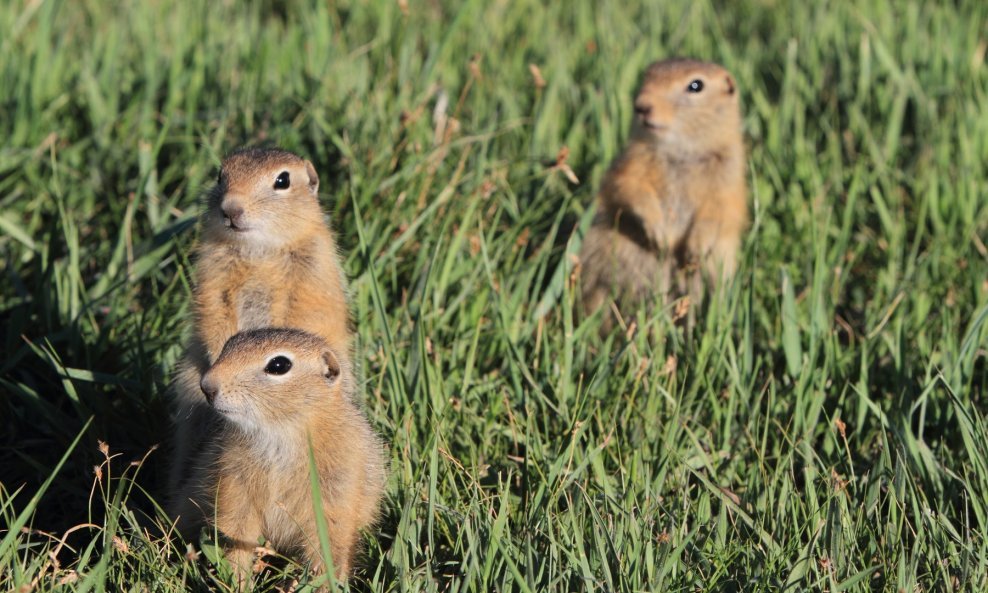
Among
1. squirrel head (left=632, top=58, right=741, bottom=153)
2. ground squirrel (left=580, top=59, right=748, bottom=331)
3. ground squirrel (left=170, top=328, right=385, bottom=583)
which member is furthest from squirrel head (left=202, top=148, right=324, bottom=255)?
squirrel head (left=632, top=58, right=741, bottom=153)

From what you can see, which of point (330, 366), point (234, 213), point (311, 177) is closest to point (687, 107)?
point (311, 177)

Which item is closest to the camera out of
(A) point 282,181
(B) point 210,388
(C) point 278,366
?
(B) point 210,388

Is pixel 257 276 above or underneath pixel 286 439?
above

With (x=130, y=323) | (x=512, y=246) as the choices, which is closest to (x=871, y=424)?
(x=512, y=246)

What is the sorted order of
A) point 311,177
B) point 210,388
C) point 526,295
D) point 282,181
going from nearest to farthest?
point 210,388, point 282,181, point 311,177, point 526,295

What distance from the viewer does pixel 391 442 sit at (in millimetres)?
4309

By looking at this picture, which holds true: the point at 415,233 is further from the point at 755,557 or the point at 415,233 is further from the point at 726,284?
the point at 755,557

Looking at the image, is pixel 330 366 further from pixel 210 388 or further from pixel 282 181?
pixel 282 181

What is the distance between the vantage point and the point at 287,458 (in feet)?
12.3

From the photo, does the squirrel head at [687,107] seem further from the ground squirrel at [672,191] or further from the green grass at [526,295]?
the green grass at [526,295]

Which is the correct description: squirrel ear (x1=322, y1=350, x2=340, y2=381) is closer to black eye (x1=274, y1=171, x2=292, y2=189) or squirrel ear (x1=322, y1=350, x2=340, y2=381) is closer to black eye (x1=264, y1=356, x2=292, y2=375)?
black eye (x1=264, y1=356, x2=292, y2=375)

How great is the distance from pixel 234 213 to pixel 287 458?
0.86 meters

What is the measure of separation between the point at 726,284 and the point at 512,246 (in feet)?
3.18

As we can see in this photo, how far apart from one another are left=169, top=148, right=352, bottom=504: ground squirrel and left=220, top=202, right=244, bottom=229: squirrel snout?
0.04m
